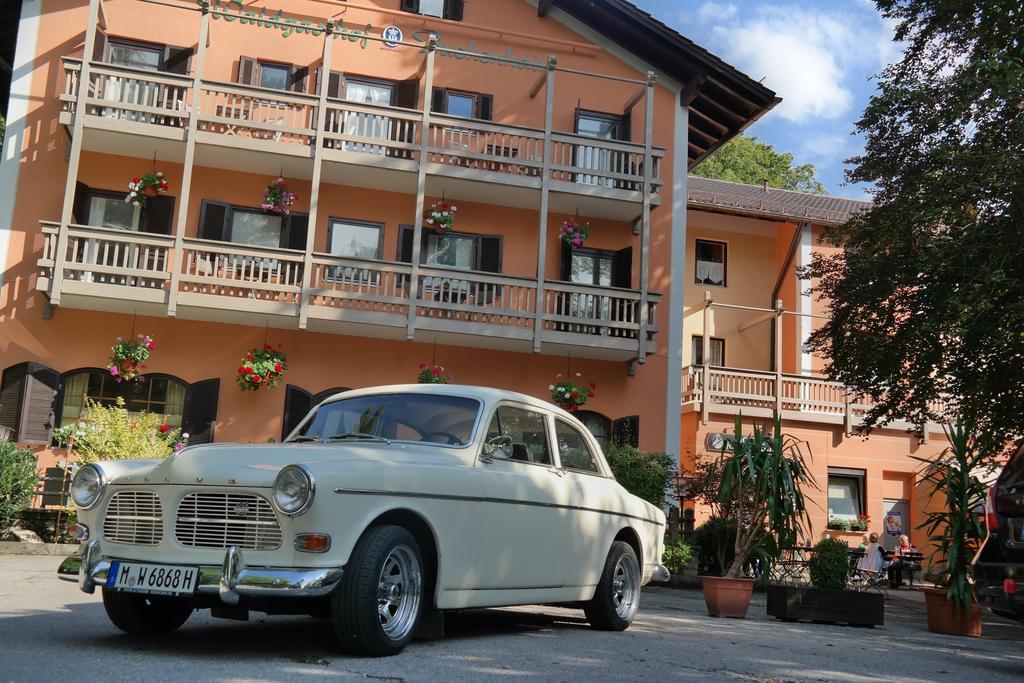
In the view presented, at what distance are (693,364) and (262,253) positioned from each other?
13942 mm

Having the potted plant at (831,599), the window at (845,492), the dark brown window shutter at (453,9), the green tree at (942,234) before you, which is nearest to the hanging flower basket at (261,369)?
the dark brown window shutter at (453,9)

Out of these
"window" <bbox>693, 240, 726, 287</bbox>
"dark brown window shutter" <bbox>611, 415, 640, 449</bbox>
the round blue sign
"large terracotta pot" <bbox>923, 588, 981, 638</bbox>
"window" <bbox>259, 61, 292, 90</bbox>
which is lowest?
"large terracotta pot" <bbox>923, 588, 981, 638</bbox>

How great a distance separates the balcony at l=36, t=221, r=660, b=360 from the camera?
59.5 feet

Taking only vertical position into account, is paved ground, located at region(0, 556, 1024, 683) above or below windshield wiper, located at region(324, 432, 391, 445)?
below

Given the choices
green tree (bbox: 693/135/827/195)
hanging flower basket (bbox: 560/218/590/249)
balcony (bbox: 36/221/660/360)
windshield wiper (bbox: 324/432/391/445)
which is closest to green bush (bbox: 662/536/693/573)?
balcony (bbox: 36/221/660/360)

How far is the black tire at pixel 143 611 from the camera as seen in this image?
6.54 metres

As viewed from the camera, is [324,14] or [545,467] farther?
[324,14]

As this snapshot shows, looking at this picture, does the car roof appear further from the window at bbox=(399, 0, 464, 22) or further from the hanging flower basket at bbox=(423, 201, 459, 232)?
the window at bbox=(399, 0, 464, 22)

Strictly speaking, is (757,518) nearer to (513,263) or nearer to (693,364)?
(513,263)

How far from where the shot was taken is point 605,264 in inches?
861

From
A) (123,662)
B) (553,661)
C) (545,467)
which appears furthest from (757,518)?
(123,662)

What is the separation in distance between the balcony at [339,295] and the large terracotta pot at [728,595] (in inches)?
346

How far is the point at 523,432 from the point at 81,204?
14.3 m

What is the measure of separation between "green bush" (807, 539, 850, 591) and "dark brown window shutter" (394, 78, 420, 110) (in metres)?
12.8
